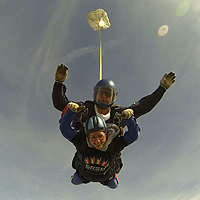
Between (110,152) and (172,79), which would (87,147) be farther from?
(172,79)

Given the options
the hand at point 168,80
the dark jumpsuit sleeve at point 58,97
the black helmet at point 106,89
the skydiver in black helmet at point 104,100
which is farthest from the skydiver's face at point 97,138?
the hand at point 168,80

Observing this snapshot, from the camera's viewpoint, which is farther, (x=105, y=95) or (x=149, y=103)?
(x=149, y=103)

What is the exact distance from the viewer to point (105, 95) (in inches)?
138

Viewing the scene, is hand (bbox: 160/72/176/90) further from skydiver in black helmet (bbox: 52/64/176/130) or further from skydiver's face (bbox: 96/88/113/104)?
skydiver's face (bbox: 96/88/113/104)

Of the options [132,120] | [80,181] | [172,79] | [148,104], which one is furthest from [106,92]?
[80,181]

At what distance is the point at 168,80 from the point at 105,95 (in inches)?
66.1

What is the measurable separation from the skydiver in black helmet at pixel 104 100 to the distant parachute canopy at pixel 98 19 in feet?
7.67

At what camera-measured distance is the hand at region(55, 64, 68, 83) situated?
12.0 feet

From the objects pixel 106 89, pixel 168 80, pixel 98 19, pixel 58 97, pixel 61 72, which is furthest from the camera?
pixel 98 19

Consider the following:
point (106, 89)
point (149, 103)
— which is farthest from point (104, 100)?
point (149, 103)

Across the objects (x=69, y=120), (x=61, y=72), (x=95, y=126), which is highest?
(x=61, y=72)

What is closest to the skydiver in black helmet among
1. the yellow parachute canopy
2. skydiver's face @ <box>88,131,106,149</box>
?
skydiver's face @ <box>88,131,106,149</box>

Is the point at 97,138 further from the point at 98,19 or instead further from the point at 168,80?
the point at 98,19

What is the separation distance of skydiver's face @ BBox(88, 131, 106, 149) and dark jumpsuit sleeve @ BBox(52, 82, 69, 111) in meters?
1.19
